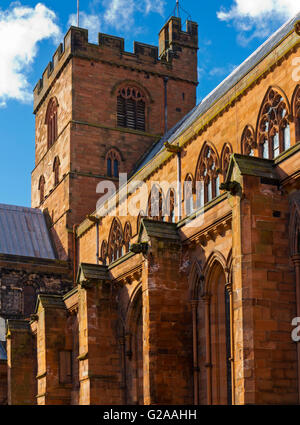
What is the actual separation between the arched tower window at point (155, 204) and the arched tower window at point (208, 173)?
128 inches

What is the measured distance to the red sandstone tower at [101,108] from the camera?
45156 millimetres

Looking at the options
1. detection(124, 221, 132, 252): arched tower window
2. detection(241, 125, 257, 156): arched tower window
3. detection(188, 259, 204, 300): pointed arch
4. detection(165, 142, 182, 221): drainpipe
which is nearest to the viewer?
detection(188, 259, 204, 300): pointed arch

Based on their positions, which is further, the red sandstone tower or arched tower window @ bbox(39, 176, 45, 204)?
arched tower window @ bbox(39, 176, 45, 204)

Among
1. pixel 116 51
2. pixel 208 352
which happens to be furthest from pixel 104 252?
pixel 208 352

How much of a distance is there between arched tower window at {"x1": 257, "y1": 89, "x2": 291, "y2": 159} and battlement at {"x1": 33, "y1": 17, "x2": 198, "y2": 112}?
71.5ft

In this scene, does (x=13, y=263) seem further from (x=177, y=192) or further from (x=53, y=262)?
(x=177, y=192)

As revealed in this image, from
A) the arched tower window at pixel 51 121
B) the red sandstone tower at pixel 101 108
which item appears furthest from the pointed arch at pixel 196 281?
the arched tower window at pixel 51 121

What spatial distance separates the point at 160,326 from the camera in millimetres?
22734

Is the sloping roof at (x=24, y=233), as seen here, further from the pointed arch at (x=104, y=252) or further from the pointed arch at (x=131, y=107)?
the pointed arch at (x=131, y=107)

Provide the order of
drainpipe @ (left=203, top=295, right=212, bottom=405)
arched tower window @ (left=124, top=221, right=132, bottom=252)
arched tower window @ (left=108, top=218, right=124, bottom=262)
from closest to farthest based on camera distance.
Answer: drainpipe @ (left=203, top=295, right=212, bottom=405) < arched tower window @ (left=124, top=221, right=132, bottom=252) < arched tower window @ (left=108, top=218, right=124, bottom=262)

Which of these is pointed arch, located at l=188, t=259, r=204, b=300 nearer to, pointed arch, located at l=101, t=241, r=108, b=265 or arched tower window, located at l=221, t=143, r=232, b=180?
arched tower window, located at l=221, t=143, r=232, b=180

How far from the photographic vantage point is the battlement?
4634 cm

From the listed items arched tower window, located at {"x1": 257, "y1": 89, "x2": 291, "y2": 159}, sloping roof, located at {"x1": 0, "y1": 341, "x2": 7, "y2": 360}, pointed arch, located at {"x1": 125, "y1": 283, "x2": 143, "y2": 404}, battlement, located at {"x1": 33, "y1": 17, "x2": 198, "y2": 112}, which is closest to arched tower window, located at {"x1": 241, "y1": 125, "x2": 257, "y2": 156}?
arched tower window, located at {"x1": 257, "y1": 89, "x2": 291, "y2": 159}

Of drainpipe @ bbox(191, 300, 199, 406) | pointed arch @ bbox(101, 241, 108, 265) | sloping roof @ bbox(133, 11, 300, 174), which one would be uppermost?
sloping roof @ bbox(133, 11, 300, 174)
